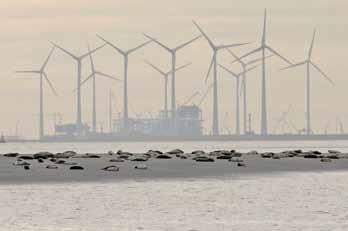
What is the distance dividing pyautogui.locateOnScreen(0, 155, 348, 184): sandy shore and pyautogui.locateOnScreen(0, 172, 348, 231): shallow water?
4.47 m

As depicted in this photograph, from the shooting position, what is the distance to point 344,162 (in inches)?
3391

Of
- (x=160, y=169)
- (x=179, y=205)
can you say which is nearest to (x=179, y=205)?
(x=179, y=205)

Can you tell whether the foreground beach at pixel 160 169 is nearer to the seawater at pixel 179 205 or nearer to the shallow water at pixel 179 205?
the seawater at pixel 179 205

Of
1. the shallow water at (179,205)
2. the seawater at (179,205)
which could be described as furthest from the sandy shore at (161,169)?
the shallow water at (179,205)

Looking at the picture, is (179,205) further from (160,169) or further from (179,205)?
(160,169)

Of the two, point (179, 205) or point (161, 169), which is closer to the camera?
point (179, 205)

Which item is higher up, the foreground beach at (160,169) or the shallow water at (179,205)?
the foreground beach at (160,169)

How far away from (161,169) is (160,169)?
9 cm

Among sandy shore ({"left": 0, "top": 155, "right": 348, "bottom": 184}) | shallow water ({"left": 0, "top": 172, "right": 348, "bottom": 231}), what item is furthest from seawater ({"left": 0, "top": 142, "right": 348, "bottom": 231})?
sandy shore ({"left": 0, "top": 155, "right": 348, "bottom": 184})

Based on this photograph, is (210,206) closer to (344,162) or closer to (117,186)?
(117,186)

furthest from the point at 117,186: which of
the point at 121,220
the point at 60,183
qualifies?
the point at 121,220

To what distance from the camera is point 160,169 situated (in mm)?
72125

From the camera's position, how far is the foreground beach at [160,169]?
63156 millimetres

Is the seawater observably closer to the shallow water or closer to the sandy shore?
the shallow water
